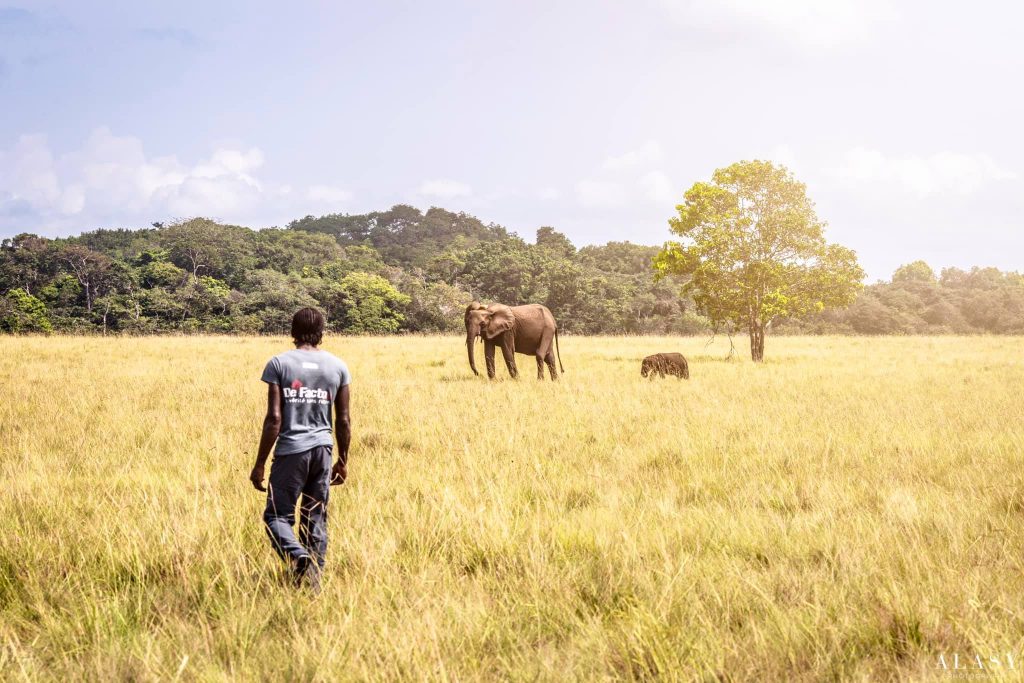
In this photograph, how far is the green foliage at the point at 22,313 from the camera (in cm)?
4297

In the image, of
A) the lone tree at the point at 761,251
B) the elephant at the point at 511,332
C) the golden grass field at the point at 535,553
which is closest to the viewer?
the golden grass field at the point at 535,553

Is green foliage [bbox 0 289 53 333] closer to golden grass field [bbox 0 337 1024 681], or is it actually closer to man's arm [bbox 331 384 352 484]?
golden grass field [bbox 0 337 1024 681]

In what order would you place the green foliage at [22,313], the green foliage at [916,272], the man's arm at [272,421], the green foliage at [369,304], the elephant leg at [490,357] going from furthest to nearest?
1. the green foliage at [916,272]
2. the green foliage at [369,304]
3. the green foliage at [22,313]
4. the elephant leg at [490,357]
5. the man's arm at [272,421]

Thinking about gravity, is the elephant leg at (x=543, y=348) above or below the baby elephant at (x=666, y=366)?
above

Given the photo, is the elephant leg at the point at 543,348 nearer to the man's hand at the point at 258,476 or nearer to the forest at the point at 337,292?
the man's hand at the point at 258,476

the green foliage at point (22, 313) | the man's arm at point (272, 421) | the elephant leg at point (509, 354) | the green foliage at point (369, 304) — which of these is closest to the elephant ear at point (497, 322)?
the elephant leg at point (509, 354)

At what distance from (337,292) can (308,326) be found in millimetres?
47569

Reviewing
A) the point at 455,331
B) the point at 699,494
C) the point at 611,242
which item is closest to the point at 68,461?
the point at 699,494

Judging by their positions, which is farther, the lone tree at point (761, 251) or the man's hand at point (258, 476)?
the lone tree at point (761, 251)

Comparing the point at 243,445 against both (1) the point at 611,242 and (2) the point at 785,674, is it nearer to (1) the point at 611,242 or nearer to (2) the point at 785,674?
(2) the point at 785,674

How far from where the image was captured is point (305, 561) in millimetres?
3545

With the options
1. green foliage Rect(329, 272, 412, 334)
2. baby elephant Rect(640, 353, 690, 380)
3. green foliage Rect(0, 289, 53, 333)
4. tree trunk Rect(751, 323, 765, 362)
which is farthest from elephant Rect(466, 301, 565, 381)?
green foliage Rect(0, 289, 53, 333)

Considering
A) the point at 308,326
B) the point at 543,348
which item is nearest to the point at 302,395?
the point at 308,326

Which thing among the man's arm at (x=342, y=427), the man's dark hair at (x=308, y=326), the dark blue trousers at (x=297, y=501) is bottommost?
the dark blue trousers at (x=297, y=501)
